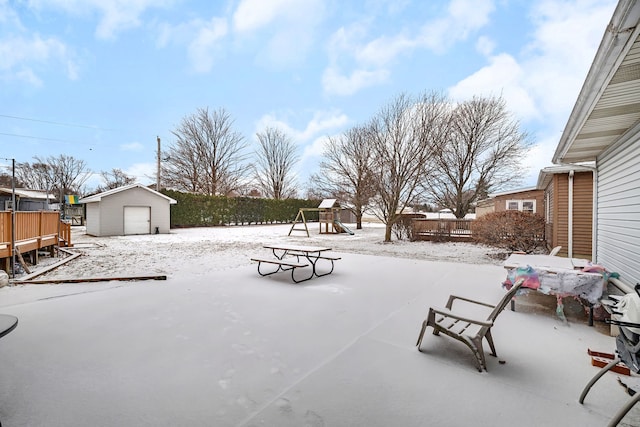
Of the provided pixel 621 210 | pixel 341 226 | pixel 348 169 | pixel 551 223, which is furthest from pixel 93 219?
pixel 551 223

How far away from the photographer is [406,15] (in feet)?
34.7

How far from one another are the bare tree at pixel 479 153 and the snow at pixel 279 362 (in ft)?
52.5

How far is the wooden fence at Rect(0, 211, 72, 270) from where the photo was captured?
6.05 m

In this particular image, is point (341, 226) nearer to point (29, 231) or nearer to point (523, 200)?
point (523, 200)

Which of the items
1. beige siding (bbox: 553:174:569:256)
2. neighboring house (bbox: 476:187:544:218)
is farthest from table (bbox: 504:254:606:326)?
neighboring house (bbox: 476:187:544:218)

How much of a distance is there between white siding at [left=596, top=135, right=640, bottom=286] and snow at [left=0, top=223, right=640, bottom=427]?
1130mm

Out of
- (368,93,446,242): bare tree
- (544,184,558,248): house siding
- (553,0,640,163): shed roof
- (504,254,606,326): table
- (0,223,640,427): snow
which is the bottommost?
(0,223,640,427): snow

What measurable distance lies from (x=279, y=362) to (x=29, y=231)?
28.3 ft

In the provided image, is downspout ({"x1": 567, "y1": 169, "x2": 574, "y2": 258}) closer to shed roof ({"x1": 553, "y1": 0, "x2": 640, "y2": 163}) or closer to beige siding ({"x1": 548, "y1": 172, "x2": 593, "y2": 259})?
beige siding ({"x1": 548, "y1": 172, "x2": 593, "y2": 259})

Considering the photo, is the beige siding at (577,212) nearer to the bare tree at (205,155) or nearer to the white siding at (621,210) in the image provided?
the white siding at (621,210)

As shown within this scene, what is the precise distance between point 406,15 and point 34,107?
29.6 metres

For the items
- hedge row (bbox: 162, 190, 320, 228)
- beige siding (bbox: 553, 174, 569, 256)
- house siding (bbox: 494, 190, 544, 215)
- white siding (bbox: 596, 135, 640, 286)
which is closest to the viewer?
white siding (bbox: 596, 135, 640, 286)

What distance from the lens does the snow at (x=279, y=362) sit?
1.86 metres

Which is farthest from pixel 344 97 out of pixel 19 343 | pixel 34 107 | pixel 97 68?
pixel 34 107
